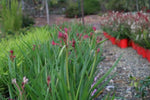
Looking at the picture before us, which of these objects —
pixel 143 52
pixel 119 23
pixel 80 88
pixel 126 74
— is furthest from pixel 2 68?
pixel 119 23

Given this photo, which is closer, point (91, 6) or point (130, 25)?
point (130, 25)

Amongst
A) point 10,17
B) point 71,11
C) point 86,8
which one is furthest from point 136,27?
point 86,8

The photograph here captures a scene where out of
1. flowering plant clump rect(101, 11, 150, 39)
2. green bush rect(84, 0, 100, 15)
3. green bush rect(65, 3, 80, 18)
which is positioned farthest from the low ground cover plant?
green bush rect(84, 0, 100, 15)

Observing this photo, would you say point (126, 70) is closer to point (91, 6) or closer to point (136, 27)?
point (136, 27)

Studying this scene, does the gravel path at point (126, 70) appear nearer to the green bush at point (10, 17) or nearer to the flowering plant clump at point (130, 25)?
the flowering plant clump at point (130, 25)

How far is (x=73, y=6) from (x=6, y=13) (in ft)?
31.4

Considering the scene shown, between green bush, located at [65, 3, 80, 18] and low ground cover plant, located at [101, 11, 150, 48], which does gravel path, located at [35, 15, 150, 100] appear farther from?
green bush, located at [65, 3, 80, 18]

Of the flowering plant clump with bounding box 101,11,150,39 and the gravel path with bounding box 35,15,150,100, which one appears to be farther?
the flowering plant clump with bounding box 101,11,150,39

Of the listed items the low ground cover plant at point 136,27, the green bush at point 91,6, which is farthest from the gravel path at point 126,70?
the green bush at point 91,6

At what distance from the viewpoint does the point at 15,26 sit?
18.5ft

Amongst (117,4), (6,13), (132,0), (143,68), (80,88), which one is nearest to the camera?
(80,88)

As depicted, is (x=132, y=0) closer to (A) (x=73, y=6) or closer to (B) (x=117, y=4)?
(B) (x=117, y=4)

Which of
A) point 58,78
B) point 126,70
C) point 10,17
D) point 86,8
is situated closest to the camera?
point 58,78

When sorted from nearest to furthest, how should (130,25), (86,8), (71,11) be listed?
(130,25)
(71,11)
(86,8)
